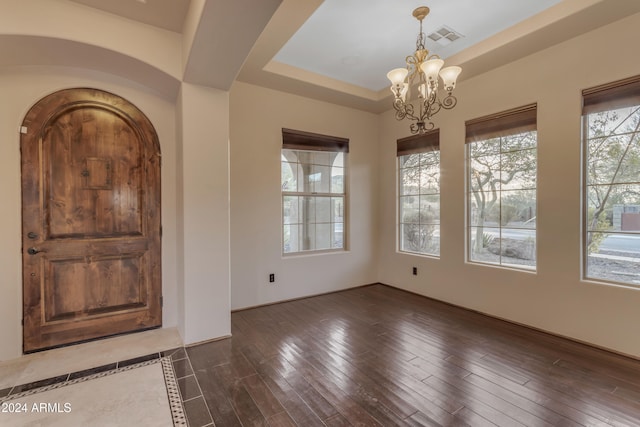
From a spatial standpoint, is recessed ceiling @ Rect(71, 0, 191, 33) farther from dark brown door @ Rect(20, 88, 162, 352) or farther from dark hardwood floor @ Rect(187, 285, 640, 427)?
dark hardwood floor @ Rect(187, 285, 640, 427)

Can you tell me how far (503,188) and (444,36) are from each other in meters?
1.80

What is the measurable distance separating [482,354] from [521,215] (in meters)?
1.63

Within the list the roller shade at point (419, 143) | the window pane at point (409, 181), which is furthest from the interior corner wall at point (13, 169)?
the window pane at point (409, 181)

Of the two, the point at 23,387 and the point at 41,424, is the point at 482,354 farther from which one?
the point at 23,387

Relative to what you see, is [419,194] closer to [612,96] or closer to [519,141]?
[519,141]

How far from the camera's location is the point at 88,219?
276 cm

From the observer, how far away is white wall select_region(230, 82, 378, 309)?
365cm

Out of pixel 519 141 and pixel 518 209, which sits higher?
pixel 519 141

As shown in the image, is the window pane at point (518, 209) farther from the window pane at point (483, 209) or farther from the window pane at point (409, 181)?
the window pane at point (409, 181)

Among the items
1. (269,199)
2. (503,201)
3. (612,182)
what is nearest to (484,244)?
(503,201)

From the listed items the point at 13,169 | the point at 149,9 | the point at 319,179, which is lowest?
the point at 13,169

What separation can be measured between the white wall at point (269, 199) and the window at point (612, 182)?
2.78 metres

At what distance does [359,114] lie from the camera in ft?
15.4

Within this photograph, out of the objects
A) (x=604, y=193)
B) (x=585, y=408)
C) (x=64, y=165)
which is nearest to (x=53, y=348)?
(x=64, y=165)
